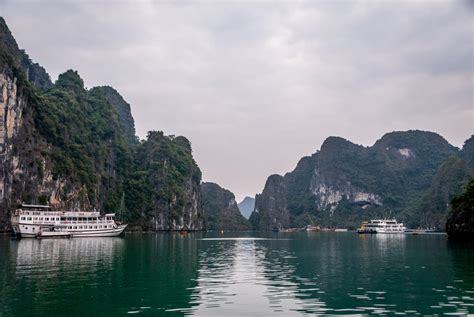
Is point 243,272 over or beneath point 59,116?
beneath

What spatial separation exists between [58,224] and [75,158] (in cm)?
4597

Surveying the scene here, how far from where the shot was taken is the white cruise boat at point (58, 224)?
88.9m

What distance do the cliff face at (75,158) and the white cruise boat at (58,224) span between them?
12.8 m

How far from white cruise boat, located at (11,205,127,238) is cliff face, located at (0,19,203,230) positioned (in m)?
12.8

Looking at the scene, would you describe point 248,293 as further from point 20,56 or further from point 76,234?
point 20,56

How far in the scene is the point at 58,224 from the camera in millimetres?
96125

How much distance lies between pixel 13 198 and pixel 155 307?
320ft

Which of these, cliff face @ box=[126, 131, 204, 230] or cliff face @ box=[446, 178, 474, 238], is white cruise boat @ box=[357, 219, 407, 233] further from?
cliff face @ box=[126, 131, 204, 230]

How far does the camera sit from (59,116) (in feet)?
453

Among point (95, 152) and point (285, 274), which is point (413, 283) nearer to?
point (285, 274)

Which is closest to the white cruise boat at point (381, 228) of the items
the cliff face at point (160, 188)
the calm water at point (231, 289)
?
the cliff face at point (160, 188)

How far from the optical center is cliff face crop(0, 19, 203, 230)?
110 m

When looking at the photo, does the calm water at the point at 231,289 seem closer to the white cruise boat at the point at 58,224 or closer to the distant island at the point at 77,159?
the white cruise boat at the point at 58,224

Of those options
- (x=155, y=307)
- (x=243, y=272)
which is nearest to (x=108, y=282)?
(x=155, y=307)
